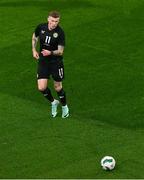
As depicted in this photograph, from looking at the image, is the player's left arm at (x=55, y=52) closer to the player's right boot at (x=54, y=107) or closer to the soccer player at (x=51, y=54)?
the soccer player at (x=51, y=54)

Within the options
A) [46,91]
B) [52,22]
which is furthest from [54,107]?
[52,22]

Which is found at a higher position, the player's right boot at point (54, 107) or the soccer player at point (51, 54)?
the soccer player at point (51, 54)

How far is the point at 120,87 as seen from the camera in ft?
47.9

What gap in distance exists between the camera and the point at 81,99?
13.9m

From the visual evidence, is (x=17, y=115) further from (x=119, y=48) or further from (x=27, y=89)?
(x=119, y=48)

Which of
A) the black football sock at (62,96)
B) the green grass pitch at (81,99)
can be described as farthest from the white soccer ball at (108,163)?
the black football sock at (62,96)

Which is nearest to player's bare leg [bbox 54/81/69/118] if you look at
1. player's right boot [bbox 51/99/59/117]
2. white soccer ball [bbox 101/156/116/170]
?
player's right boot [bbox 51/99/59/117]

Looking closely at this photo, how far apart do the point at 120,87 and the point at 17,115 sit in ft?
10.7

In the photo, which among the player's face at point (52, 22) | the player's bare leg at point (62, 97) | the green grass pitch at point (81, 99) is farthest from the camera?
the player's bare leg at point (62, 97)

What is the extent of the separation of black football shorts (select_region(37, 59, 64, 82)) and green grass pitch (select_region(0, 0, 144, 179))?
914 mm

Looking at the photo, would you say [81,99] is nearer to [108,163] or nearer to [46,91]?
[46,91]

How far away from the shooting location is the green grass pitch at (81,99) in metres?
9.62

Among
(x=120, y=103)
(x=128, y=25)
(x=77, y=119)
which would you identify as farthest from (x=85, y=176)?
(x=128, y=25)

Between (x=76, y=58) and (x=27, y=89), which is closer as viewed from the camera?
(x=27, y=89)
